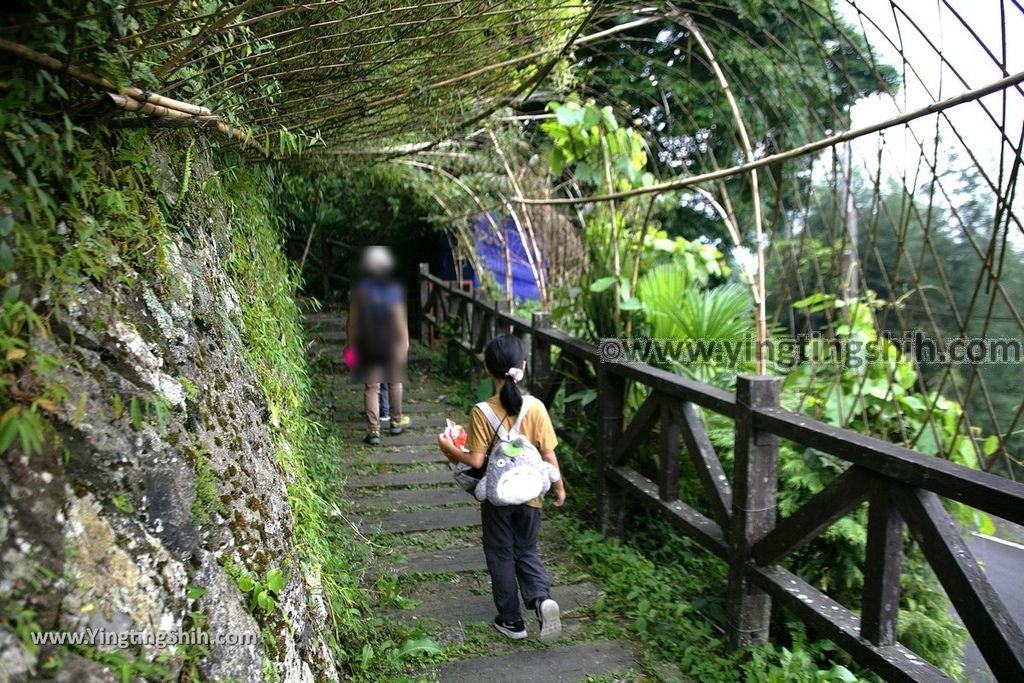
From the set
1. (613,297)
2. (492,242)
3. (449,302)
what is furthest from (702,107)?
(613,297)

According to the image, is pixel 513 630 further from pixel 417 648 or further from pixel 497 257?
pixel 497 257

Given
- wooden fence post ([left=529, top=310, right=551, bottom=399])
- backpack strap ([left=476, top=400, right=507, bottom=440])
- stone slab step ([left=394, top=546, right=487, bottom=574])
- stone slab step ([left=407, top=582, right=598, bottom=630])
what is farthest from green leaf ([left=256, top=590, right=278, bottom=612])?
wooden fence post ([left=529, top=310, right=551, bottom=399])

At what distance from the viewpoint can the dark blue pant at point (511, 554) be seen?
9.52 feet

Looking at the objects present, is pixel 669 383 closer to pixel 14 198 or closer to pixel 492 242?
pixel 14 198

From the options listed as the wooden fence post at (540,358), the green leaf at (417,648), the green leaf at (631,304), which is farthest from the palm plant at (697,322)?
the green leaf at (417,648)

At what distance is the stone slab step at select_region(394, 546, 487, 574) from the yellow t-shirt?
0.85 metres

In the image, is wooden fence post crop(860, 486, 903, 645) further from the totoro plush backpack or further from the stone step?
the stone step

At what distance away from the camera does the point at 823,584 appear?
3266 mm

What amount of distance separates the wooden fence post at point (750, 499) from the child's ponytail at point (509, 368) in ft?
3.04

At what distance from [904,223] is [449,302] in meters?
6.03

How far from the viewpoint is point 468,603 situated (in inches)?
126

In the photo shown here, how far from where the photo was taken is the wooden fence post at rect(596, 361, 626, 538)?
158 inches

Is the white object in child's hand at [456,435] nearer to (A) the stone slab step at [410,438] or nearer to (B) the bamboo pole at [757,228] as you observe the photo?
(B) the bamboo pole at [757,228]

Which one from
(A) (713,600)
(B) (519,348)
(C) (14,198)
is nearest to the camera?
(C) (14,198)
